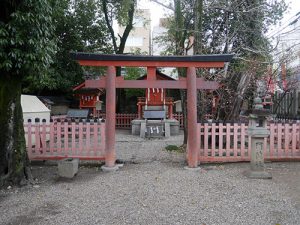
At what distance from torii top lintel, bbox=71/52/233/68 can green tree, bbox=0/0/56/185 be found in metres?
1.27

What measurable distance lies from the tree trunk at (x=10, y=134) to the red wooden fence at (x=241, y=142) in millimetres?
4476

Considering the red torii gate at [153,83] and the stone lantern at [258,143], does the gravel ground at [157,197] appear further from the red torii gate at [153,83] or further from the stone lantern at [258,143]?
the red torii gate at [153,83]

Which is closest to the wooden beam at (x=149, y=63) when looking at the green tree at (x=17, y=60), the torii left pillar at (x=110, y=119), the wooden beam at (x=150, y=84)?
the torii left pillar at (x=110, y=119)

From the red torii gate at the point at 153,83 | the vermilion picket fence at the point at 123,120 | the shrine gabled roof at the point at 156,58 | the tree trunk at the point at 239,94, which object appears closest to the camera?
the shrine gabled roof at the point at 156,58

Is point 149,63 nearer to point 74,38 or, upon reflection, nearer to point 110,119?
point 110,119

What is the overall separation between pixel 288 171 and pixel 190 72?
3.49 m

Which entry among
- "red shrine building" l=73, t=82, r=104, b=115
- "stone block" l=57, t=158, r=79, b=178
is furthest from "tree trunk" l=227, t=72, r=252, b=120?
"red shrine building" l=73, t=82, r=104, b=115

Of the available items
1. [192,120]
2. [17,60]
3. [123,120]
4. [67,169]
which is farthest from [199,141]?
[123,120]

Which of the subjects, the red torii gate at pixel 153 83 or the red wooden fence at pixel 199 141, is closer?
the red torii gate at pixel 153 83

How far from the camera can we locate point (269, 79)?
38.8ft

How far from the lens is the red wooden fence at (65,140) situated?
8.01 meters

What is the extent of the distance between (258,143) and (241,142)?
47.1 inches

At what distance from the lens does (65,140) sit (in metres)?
8.02

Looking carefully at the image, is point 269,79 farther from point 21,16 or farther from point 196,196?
point 21,16
